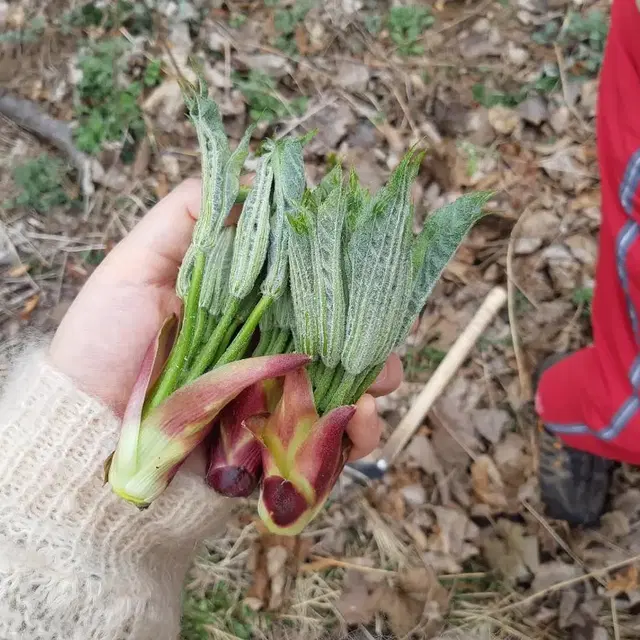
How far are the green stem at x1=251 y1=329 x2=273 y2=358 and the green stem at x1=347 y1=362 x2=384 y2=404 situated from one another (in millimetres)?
192

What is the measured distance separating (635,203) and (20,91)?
1977mm

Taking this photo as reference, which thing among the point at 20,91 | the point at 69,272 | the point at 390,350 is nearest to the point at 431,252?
the point at 390,350

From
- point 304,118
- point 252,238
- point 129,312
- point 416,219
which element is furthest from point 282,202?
point 304,118

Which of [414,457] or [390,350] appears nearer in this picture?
[390,350]

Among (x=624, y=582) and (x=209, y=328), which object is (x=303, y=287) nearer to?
(x=209, y=328)

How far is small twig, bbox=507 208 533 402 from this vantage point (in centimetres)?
219

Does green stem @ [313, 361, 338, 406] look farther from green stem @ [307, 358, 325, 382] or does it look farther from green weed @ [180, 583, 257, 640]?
green weed @ [180, 583, 257, 640]

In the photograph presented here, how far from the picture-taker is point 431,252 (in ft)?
4.40

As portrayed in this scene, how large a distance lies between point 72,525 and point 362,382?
614 mm

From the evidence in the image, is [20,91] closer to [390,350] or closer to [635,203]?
[390,350]

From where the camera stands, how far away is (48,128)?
2301 mm

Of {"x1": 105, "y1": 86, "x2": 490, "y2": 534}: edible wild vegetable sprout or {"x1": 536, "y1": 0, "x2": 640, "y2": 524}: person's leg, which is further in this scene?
{"x1": 536, "y1": 0, "x2": 640, "y2": 524}: person's leg

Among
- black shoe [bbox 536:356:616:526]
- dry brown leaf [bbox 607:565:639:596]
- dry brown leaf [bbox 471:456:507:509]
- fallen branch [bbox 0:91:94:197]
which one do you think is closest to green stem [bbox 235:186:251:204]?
fallen branch [bbox 0:91:94:197]

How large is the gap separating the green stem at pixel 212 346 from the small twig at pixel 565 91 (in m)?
1.59
